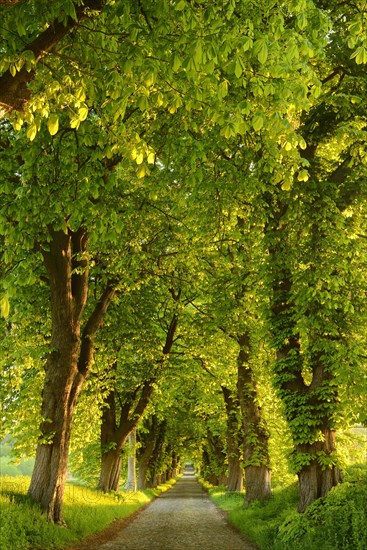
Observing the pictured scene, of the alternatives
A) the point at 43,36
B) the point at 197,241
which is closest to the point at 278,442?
the point at 197,241

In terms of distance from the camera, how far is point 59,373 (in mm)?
12875

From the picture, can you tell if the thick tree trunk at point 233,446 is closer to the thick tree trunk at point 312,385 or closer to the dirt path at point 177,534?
the dirt path at point 177,534

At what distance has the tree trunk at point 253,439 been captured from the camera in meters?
18.7

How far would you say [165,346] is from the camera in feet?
75.4

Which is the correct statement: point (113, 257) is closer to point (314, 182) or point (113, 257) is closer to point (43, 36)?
point (314, 182)

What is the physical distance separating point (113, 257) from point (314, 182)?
603 centimetres

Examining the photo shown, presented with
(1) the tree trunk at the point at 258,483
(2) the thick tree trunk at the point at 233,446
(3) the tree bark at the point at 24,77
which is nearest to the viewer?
(3) the tree bark at the point at 24,77

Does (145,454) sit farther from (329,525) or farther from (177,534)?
(329,525)

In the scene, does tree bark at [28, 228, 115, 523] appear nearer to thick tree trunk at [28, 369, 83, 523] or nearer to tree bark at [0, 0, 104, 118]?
thick tree trunk at [28, 369, 83, 523]

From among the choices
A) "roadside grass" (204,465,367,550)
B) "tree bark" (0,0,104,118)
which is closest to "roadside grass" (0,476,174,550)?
"roadside grass" (204,465,367,550)

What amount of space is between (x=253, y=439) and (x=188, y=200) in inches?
433

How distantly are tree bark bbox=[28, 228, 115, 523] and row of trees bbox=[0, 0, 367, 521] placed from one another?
5 centimetres

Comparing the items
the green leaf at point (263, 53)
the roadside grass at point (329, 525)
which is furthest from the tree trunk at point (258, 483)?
the green leaf at point (263, 53)

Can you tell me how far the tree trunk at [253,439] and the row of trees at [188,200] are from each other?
72 millimetres
